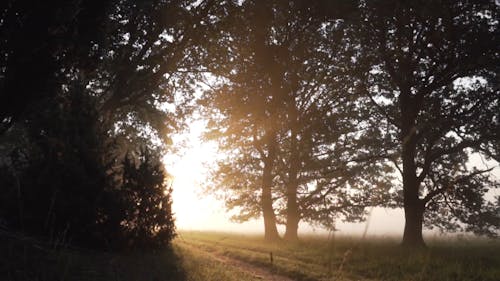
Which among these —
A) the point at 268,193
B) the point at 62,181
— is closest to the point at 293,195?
the point at 268,193

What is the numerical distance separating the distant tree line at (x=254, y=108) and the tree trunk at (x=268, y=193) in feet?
0.29

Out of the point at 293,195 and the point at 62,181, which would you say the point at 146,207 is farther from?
the point at 293,195

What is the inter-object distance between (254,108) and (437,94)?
373 inches

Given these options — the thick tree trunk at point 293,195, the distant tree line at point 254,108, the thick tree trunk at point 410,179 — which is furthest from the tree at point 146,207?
the thick tree trunk at point 410,179

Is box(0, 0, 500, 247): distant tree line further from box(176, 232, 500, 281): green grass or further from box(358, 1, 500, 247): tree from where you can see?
box(176, 232, 500, 281): green grass

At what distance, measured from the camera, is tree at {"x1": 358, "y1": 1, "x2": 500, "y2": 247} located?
54.5 feet

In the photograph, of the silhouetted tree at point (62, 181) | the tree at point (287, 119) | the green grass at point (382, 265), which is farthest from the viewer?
the tree at point (287, 119)

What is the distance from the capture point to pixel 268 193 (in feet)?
77.1

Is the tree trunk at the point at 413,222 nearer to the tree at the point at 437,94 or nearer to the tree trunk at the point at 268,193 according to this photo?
the tree at the point at 437,94

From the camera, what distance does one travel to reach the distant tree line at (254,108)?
9.92m

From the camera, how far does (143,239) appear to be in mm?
11859

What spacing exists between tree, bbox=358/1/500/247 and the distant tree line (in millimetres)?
75

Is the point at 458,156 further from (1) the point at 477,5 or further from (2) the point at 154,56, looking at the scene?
(2) the point at 154,56

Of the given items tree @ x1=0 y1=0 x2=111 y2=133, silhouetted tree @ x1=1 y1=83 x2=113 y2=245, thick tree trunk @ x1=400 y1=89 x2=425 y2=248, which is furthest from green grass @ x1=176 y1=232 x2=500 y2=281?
tree @ x1=0 y1=0 x2=111 y2=133
